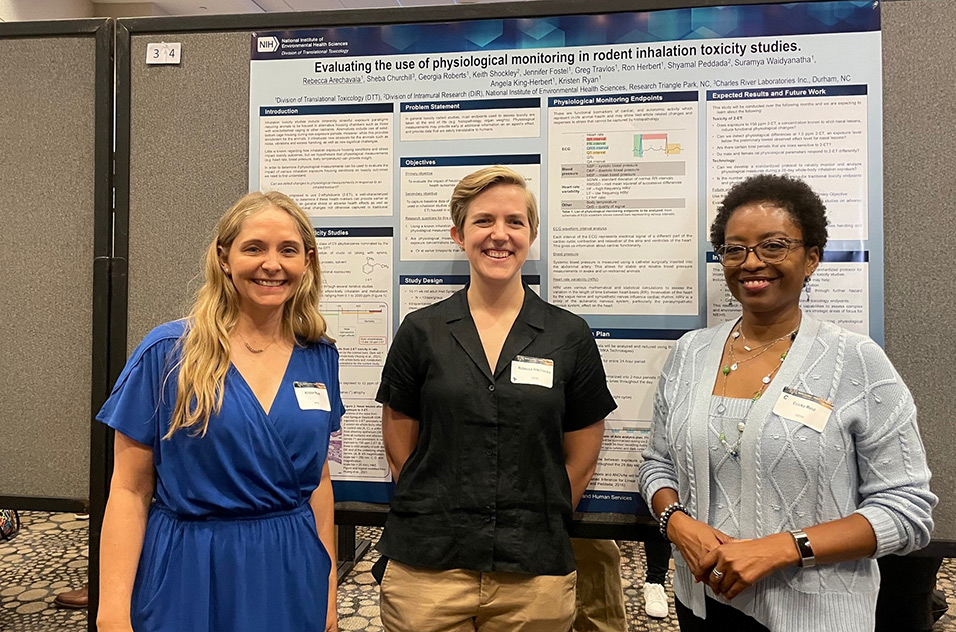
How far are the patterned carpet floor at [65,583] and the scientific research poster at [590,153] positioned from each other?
153 centimetres

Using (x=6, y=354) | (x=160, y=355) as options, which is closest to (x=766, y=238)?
(x=160, y=355)

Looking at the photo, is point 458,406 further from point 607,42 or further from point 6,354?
point 6,354

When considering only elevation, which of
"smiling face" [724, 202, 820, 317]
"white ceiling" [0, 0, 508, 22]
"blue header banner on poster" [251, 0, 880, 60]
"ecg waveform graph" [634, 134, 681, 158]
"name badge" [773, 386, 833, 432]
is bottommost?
"name badge" [773, 386, 833, 432]

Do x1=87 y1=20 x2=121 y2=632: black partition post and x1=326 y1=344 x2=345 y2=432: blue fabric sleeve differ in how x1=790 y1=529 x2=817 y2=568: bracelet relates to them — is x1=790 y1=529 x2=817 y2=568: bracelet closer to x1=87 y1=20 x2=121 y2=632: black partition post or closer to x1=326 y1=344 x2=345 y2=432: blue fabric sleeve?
x1=326 y1=344 x2=345 y2=432: blue fabric sleeve

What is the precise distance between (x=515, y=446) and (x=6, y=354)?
1679 millimetres

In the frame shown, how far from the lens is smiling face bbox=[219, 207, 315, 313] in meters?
1.32

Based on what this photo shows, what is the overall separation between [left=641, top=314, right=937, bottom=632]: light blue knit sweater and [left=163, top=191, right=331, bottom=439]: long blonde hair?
973 mm

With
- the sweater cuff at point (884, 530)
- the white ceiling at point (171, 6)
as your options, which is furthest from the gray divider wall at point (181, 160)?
the white ceiling at point (171, 6)

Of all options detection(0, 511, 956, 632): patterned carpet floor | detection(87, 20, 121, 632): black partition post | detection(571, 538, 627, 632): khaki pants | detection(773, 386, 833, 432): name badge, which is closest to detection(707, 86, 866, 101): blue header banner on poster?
detection(773, 386, 833, 432): name badge

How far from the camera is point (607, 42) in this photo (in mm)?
1794

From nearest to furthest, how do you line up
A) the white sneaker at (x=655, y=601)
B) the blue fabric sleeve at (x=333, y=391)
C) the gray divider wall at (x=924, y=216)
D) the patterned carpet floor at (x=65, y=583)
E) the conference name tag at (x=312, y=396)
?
the conference name tag at (x=312, y=396) < the blue fabric sleeve at (x=333, y=391) < the gray divider wall at (x=924, y=216) < the patterned carpet floor at (x=65, y=583) < the white sneaker at (x=655, y=601)

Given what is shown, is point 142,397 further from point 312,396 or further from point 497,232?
point 497,232

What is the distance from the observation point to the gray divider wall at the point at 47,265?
1.94 metres

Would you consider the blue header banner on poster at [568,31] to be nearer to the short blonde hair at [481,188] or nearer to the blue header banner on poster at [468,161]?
the blue header banner on poster at [468,161]
